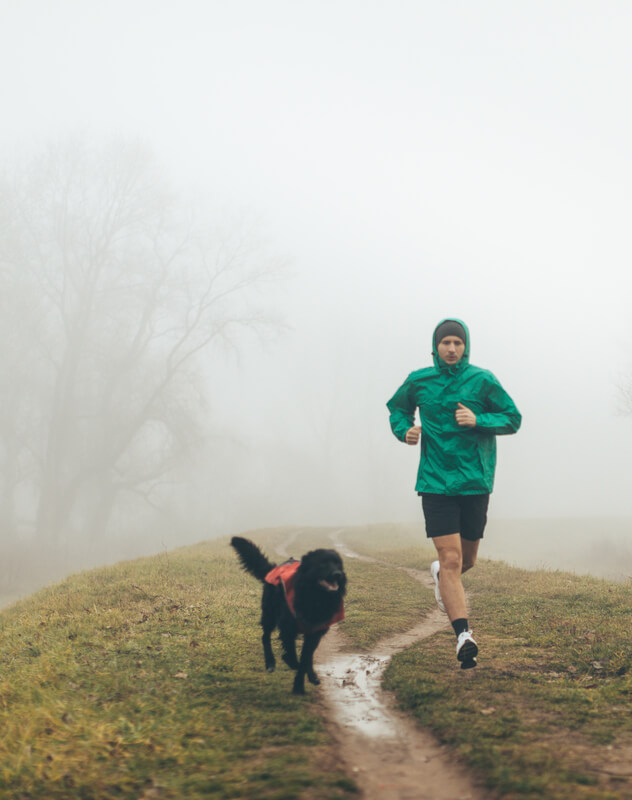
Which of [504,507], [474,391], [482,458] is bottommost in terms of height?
[504,507]

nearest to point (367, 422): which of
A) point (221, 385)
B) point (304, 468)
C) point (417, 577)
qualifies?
point (304, 468)

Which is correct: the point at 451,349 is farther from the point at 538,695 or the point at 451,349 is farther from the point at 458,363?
the point at 538,695

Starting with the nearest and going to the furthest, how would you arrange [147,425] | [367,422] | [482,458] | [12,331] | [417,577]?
[482,458]
[417,577]
[12,331]
[147,425]
[367,422]

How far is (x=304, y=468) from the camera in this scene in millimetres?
61688

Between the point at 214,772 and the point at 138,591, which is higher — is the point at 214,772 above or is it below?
above

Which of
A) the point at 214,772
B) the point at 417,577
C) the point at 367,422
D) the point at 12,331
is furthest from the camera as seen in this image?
the point at 367,422

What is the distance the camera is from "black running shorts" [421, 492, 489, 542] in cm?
505

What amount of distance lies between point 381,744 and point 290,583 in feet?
4.80

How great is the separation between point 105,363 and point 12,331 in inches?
201

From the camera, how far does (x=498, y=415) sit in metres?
5.16

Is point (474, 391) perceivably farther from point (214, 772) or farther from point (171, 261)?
point (171, 261)

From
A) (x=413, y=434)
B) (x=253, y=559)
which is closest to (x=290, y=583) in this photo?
(x=253, y=559)

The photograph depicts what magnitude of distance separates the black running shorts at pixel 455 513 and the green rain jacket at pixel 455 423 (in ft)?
0.31

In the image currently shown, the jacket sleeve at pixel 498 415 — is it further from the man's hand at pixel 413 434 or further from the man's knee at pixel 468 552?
the man's knee at pixel 468 552
